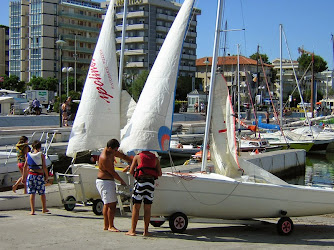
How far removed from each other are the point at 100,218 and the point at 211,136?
3110 millimetres

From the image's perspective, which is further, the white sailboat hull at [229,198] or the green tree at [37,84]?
the green tree at [37,84]

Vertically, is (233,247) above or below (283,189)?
below

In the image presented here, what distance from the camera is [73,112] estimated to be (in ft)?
129

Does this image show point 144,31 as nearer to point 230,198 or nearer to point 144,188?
point 230,198

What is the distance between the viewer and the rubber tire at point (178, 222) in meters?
9.44

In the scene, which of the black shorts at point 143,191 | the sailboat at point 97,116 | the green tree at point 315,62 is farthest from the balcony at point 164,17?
the black shorts at point 143,191

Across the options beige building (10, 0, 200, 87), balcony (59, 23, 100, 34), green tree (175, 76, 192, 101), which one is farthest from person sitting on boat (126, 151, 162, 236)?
balcony (59, 23, 100, 34)

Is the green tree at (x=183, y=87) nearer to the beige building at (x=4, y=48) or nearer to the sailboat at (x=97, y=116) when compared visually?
the beige building at (x=4, y=48)

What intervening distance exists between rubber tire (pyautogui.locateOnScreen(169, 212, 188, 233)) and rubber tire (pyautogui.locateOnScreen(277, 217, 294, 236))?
6.37 ft

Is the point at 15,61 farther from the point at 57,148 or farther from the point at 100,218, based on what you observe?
the point at 100,218

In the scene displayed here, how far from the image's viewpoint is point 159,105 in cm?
980

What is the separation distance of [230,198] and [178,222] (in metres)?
1.15

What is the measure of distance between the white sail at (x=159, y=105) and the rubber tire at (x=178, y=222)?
1.30 metres

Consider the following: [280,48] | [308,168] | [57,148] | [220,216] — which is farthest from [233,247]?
[280,48]
